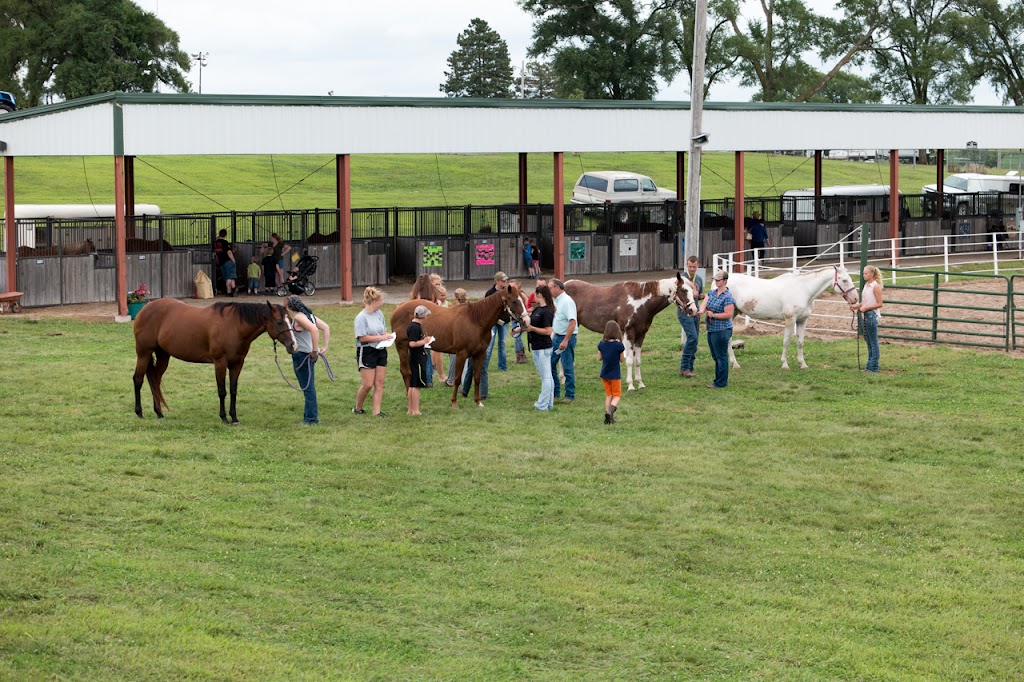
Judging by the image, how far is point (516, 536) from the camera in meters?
10.8

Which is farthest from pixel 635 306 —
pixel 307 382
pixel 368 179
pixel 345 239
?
pixel 368 179

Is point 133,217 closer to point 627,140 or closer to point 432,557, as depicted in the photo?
point 627,140

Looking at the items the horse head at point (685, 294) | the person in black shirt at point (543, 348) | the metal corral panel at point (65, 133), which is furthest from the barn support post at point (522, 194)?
the person in black shirt at point (543, 348)

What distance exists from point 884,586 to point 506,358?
10.4 metres

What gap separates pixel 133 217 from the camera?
26797 mm

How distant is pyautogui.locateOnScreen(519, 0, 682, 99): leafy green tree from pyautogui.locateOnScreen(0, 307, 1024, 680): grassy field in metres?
55.3

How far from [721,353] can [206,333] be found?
7030mm

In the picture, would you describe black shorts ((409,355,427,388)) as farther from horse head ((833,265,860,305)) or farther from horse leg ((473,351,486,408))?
horse head ((833,265,860,305))

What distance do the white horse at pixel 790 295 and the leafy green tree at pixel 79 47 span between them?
1947 inches

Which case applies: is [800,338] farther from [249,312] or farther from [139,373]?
[139,373]

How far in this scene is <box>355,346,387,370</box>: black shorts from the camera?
15.0m

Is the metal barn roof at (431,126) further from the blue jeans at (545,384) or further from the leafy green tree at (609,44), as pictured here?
the leafy green tree at (609,44)

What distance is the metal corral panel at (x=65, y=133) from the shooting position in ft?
76.8

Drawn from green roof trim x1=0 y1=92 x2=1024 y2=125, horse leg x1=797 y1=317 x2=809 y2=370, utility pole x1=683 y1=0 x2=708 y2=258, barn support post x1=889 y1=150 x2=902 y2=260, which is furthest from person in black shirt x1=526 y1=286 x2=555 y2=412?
barn support post x1=889 y1=150 x2=902 y2=260
